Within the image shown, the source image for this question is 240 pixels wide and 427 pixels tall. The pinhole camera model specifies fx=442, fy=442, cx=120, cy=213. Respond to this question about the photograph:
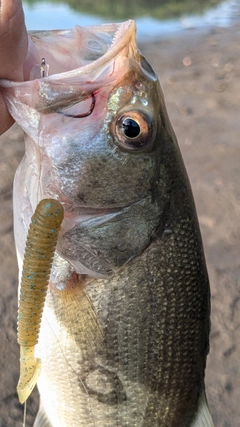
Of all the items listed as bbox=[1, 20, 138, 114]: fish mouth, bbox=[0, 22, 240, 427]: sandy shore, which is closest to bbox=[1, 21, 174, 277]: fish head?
bbox=[1, 20, 138, 114]: fish mouth

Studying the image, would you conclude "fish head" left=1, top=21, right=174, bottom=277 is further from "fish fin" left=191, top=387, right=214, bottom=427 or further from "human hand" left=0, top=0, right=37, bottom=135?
"fish fin" left=191, top=387, right=214, bottom=427

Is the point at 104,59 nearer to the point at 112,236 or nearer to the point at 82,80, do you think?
the point at 82,80

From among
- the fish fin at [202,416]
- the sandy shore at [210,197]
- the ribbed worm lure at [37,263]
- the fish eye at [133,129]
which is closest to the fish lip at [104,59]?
the fish eye at [133,129]

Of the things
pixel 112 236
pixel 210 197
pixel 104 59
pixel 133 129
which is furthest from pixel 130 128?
pixel 210 197

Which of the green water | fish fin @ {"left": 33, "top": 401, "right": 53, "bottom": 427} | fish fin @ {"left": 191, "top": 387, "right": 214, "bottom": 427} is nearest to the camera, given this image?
fish fin @ {"left": 191, "top": 387, "right": 214, "bottom": 427}

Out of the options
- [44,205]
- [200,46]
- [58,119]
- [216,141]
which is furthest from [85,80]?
[200,46]

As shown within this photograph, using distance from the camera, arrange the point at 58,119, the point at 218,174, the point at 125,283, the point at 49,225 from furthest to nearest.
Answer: the point at 218,174, the point at 125,283, the point at 58,119, the point at 49,225

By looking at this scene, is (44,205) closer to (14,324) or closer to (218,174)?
(14,324)
